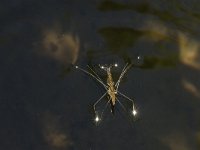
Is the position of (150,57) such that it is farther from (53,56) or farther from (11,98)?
(11,98)

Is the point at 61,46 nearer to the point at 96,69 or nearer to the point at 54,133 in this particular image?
the point at 96,69

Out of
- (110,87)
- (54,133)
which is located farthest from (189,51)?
(54,133)

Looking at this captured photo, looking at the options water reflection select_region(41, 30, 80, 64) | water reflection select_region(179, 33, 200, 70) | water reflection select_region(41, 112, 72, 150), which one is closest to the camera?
water reflection select_region(41, 112, 72, 150)

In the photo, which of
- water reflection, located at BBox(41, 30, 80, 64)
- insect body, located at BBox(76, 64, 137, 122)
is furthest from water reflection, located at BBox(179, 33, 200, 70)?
water reflection, located at BBox(41, 30, 80, 64)

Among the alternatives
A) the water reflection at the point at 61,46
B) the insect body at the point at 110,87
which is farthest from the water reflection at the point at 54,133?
the water reflection at the point at 61,46

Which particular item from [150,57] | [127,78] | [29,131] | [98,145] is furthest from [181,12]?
[29,131]

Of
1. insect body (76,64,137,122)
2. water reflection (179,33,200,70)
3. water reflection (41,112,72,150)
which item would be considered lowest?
water reflection (41,112,72,150)

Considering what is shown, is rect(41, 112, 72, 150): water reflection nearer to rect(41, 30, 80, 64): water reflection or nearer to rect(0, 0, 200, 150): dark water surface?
rect(0, 0, 200, 150): dark water surface

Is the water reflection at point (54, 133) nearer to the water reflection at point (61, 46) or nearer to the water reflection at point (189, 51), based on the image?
the water reflection at point (61, 46)
